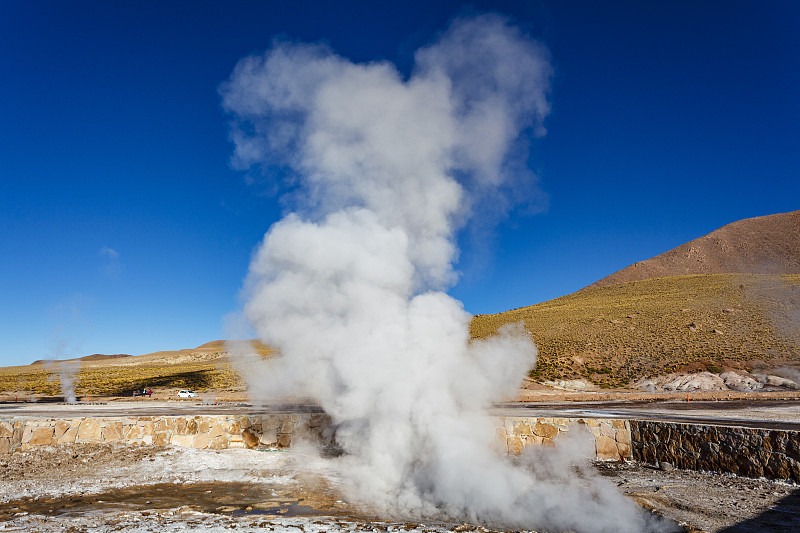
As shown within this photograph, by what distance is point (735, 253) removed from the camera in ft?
463

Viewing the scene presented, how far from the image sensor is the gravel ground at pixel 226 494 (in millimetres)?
6879

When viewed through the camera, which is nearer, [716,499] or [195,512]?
[195,512]

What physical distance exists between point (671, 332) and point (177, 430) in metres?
56.0

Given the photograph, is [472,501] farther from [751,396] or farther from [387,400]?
[751,396]

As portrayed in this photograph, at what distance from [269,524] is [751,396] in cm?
3245

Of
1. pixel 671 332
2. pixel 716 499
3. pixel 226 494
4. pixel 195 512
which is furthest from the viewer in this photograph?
pixel 671 332

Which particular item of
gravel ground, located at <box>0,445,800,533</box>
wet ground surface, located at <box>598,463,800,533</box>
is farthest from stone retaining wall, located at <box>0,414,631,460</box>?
wet ground surface, located at <box>598,463,800,533</box>

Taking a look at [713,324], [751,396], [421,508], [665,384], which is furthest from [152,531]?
[713,324]

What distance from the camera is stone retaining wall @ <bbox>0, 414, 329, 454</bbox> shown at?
40.8 ft

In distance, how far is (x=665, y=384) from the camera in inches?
1566

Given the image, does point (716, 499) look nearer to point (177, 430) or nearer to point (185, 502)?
point (185, 502)

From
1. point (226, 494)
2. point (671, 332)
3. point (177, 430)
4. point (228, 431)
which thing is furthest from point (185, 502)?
point (671, 332)

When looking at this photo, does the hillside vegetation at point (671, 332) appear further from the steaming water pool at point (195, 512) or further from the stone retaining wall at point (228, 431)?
the steaming water pool at point (195, 512)

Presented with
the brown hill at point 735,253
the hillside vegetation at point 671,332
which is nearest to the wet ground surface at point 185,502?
the hillside vegetation at point 671,332
